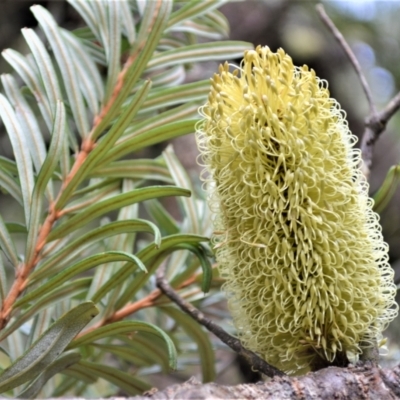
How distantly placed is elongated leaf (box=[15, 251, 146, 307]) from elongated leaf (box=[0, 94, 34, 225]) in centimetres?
7

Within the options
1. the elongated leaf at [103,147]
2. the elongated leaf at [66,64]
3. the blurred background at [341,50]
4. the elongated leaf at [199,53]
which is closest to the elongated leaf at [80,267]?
A: the elongated leaf at [103,147]

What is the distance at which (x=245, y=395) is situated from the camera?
1.26 feet

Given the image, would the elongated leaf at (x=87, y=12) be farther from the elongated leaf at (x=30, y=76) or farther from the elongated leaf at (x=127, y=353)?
the elongated leaf at (x=127, y=353)

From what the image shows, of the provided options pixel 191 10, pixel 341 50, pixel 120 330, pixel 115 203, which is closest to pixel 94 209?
pixel 115 203

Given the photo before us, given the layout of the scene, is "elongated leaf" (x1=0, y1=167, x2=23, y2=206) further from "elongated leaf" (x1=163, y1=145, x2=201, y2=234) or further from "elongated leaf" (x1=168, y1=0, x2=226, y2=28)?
"elongated leaf" (x1=168, y1=0, x2=226, y2=28)

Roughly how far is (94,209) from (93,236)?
0.03 meters

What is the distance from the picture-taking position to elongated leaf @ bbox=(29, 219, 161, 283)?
0.53 metres

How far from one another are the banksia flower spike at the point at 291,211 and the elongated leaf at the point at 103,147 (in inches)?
5.0

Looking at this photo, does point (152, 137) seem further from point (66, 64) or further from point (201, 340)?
point (201, 340)

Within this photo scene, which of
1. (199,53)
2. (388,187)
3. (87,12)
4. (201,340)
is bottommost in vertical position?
(201,340)

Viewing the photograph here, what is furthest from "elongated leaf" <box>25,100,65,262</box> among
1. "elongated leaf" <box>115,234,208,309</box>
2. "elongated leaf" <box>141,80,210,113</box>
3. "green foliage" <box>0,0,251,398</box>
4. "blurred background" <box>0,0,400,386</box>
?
"blurred background" <box>0,0,400,386</box>

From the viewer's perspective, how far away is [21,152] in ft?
1.81

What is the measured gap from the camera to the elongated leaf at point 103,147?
60cm

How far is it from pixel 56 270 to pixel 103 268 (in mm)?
65
